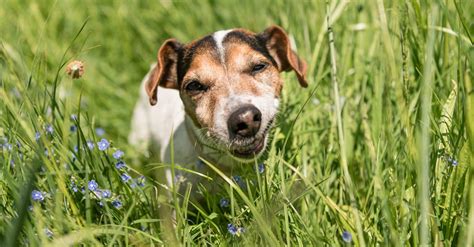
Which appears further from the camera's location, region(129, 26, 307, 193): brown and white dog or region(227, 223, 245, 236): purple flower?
region(129, 26, 307, 193): brown and white dog

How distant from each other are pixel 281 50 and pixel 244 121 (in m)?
0.90

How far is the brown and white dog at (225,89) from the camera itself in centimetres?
327

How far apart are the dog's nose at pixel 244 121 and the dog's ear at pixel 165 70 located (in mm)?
697

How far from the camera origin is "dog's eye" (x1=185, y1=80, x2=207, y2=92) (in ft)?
11.7

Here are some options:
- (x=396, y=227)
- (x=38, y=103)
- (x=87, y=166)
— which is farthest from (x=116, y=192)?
(x=396, y=227)

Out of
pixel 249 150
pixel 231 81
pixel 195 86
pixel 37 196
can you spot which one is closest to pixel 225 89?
pixel 231 81

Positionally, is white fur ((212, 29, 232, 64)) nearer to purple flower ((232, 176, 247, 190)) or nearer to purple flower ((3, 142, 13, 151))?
purple flower ((232, 176, 247, 190))

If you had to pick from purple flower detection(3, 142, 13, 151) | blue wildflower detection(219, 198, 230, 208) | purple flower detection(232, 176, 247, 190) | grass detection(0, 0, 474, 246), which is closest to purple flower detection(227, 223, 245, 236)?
grass detection(0, 0, 474, 246)

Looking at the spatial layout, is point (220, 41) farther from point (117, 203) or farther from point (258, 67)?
point (117, 203)

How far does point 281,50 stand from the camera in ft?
12.8

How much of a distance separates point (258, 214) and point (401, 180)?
829 millimetres

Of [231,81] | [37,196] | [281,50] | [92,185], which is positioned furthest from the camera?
[281,50]

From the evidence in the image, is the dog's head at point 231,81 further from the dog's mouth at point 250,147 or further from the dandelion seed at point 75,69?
the dandelion seed at point 75,69

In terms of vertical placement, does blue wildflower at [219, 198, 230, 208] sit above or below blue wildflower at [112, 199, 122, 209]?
below
